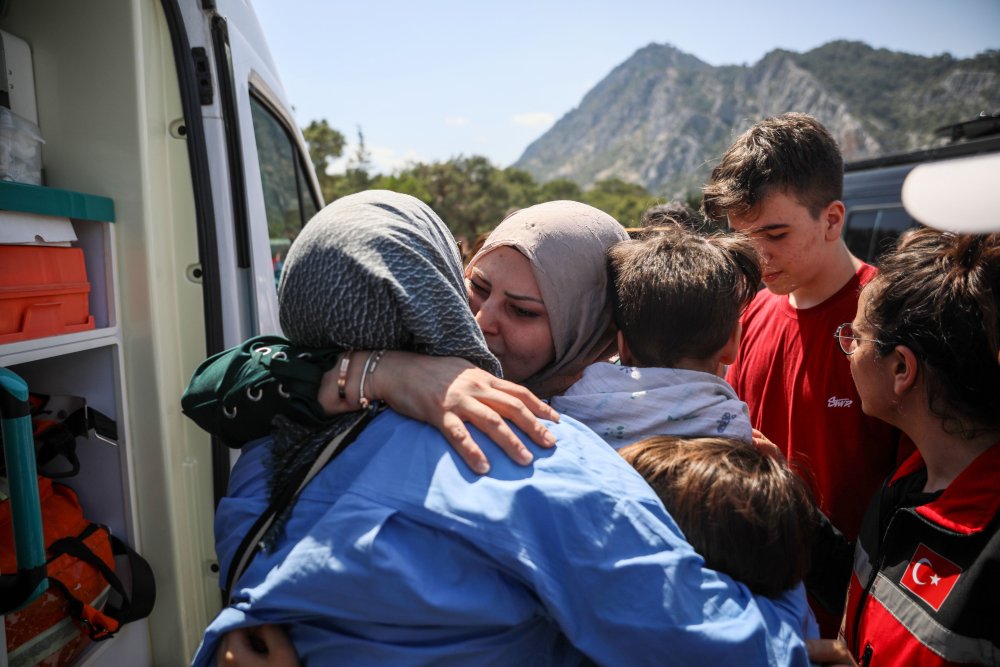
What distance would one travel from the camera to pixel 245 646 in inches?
38.4

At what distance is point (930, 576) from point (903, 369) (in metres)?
0.47

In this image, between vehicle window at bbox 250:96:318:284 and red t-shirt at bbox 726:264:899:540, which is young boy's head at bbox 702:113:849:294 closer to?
red t-shirt at bbox 726:264:899:540

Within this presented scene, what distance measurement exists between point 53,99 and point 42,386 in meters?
0.84

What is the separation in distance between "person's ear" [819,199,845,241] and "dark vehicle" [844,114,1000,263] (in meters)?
3.07

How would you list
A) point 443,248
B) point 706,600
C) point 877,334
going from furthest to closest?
point 877,334
point 443,248
point 706,600

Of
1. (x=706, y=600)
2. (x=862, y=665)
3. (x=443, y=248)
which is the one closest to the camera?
(x=706, y=600)

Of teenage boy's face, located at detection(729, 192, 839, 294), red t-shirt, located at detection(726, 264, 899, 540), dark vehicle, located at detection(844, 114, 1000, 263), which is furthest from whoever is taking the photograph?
dark vehicle, located at detection(844, 114, 1000, 263)

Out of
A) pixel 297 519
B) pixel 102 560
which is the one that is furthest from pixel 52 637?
pixel 297 519

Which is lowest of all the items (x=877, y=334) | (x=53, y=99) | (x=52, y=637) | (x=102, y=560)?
(x=52, y=637)

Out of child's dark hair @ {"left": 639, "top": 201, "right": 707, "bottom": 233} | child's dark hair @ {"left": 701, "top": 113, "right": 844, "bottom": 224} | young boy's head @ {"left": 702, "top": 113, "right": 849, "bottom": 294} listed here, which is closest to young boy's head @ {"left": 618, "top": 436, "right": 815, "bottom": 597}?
young boy's head @ {"left": 702, "top": 113, "right": 849, "bottom": 294}

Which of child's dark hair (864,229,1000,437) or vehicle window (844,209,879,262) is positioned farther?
vehicle window (844,209,879,262)

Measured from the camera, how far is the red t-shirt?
1.86 m

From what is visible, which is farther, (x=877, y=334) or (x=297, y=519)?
(x=877, y=334)

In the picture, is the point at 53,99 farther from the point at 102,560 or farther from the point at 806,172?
the point at 806,172
